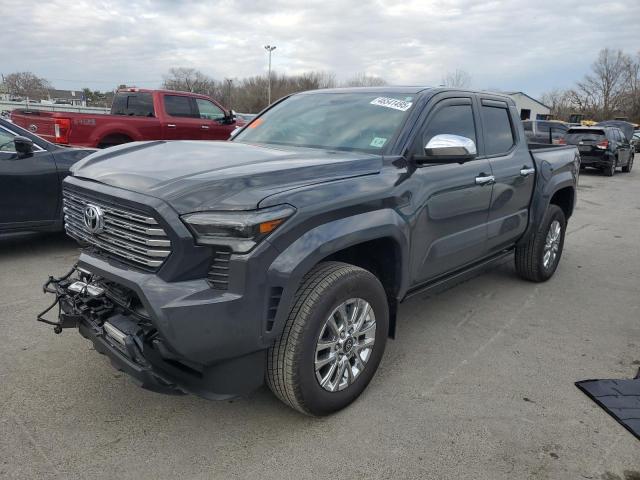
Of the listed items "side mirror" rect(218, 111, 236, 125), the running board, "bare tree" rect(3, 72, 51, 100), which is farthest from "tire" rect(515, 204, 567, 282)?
"bare tree" rect(3, 72, 51, 100)

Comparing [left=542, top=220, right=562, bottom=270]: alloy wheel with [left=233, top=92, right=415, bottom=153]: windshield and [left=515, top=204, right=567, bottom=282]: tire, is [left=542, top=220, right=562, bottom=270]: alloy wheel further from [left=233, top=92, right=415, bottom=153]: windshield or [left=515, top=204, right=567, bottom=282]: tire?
[left=233, top=92, right=415, bottom=153]: windshield

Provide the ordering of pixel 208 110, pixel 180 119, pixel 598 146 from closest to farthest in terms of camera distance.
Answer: pixel 180 119, pixel 208 110, pixel 598 146

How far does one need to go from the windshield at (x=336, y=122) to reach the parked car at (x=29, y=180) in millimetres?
2726

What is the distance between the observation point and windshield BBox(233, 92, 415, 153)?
3.46 metres

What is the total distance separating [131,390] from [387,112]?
97.3 inches

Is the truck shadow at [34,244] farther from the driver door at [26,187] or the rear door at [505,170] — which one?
the rear door at [505,170]

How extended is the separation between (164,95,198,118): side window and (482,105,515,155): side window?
8376 millimetres

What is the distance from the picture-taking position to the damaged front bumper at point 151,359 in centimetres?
238

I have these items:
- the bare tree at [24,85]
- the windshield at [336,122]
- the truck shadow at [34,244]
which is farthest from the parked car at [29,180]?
the bare tree at [24,85]

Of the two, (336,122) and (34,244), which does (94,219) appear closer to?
(336,122)

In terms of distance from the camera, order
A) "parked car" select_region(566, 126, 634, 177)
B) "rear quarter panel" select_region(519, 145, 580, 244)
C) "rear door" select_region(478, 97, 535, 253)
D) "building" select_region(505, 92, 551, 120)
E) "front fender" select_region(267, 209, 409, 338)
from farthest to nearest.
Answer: "building" select_region(505, 92, 551, 120), "parked car" select_region(566, 126, 634, 177), "rear quarter panel" select_region(519, 145, 580, 244), "rear door" select_region(478, 97, 535, 253), "front fender" select_region(267, 209, 409, 338)

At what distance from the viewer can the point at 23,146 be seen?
5512 millimetres

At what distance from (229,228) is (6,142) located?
4.52 meters

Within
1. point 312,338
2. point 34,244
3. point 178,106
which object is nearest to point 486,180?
point 312,338
